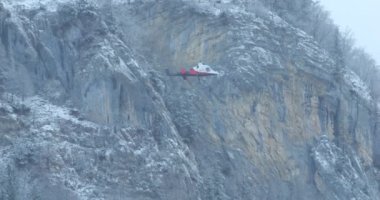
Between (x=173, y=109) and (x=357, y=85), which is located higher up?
(x=357, y=85)

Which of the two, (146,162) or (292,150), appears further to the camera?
(292,150)

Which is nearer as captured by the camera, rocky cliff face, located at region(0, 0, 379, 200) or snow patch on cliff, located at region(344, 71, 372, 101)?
rocky cliff face, located at region(0, 0, 379, 200)

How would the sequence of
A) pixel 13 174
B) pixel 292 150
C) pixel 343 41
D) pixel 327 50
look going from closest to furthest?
pixel 13 174 → pixel 292 150 → pixel 327 50 → pixel 343 41

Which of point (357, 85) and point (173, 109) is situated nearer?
point (173, 109)

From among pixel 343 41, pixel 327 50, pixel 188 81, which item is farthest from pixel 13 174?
pixel 343 41

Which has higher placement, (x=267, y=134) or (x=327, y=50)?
(x=327, y=50)

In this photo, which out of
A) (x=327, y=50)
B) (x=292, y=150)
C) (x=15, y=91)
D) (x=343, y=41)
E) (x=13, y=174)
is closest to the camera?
(x=13, y=174)

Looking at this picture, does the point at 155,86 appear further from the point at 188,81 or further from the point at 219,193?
the point at 219,193

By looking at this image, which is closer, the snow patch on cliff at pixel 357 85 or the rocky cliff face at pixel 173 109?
the rocky cliff face at pixel 173 109
